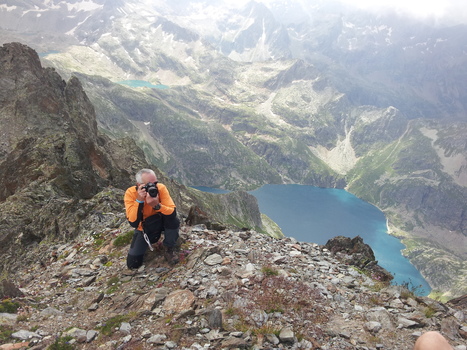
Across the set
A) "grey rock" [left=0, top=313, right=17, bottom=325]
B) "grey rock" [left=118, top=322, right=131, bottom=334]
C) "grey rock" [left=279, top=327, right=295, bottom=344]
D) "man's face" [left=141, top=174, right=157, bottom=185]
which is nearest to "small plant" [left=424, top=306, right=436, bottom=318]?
"grey rock" [left=279, top=327, right=295, bottom=344]

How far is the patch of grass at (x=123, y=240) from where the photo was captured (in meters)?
17.1

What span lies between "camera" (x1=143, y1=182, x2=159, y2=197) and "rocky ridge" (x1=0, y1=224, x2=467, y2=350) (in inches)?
145

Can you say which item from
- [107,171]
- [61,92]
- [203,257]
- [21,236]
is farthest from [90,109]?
[203,257]

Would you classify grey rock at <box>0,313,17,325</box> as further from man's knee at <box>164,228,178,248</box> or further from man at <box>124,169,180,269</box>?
man's knee at <box>164,228,178,248</box>

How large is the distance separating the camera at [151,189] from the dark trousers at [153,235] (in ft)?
5.37

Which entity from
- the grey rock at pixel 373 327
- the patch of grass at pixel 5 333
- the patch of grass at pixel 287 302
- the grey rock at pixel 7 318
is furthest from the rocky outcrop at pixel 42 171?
the grey rock at pixel 373 327

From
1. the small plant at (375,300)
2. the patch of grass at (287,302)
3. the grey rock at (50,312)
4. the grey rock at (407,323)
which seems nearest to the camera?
the patch of grass at (287,302)

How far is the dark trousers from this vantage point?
13.8m

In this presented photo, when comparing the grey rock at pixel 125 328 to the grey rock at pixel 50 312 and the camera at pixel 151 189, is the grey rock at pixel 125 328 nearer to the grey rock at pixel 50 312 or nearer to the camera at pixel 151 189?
the grey rock at pixel 50 312

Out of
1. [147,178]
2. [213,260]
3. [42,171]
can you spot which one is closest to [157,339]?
[213,260]

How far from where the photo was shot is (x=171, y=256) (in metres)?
14.3

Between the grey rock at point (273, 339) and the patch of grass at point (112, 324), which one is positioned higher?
the grey rock at point (273, 339)

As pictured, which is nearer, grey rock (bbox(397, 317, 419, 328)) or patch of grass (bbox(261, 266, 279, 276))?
grey rock (bbox(397, 317, 419, 328))

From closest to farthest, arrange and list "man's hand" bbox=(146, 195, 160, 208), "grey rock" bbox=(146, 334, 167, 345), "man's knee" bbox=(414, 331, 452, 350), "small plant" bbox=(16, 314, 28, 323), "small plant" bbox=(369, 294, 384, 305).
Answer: "man's knee" bbox=(414, 331, 452, 350) → "grey rock" bbox=(146, 334, 167, 345) → "small plant" bbox=(16, 314, 28, 323) → "small plant" bbox=(369, 294, 384, 305) → "man's hand" bbox=(146, 195, 160, 208)
